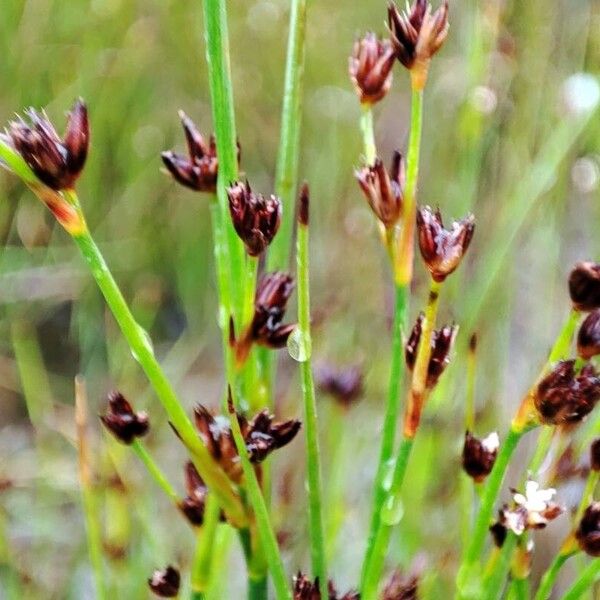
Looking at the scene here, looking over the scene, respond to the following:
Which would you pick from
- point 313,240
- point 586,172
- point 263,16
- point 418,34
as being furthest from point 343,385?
point 263,16

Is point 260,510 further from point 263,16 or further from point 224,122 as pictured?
point 263,16

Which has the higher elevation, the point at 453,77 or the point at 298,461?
the point at 453,77

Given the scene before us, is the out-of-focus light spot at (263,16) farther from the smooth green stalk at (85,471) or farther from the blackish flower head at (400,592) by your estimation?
the blackish flower head at (400,592)

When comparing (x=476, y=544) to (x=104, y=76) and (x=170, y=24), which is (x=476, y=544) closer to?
(x=104, y=76)

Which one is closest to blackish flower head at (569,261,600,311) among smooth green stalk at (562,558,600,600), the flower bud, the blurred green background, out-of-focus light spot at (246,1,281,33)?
the flower bud

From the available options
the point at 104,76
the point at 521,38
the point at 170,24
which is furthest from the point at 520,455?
the point at 170,24

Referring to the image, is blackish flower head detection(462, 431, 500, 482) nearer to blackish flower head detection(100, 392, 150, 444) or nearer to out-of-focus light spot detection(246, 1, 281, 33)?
blackish flower head detection(100, 392, 150, 444)

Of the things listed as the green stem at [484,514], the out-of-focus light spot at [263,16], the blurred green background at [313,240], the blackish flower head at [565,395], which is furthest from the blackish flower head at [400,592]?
the out-of-focus light spot at [263,16]
